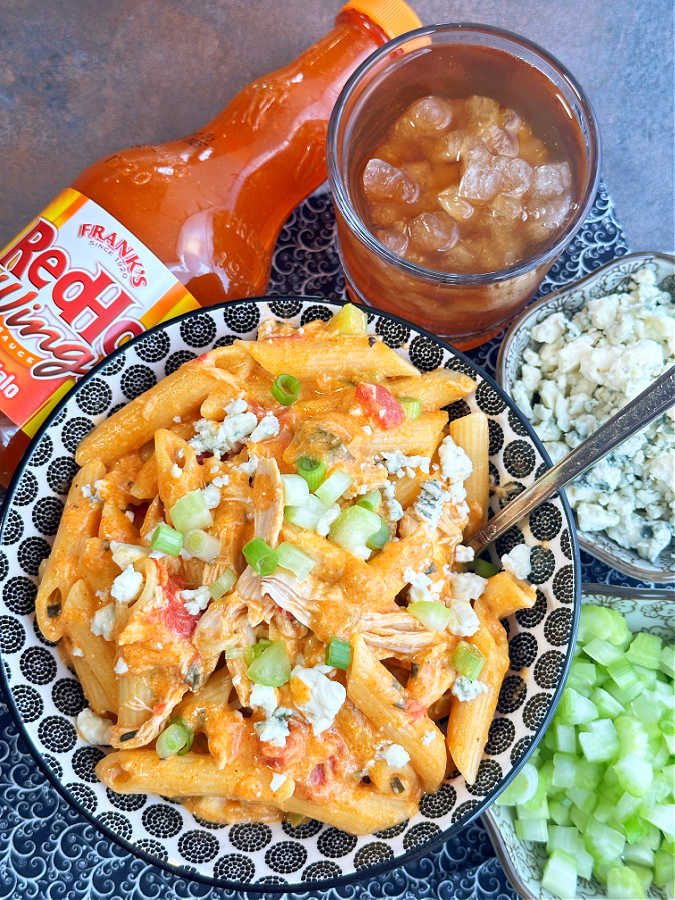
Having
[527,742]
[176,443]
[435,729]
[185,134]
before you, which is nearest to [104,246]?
[176,443]

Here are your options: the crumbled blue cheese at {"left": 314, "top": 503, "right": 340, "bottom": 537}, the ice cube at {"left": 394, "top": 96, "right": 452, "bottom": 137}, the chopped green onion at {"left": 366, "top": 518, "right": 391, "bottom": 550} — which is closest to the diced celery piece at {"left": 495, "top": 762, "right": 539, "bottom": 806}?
the chopped green onion at {"left": 366, "top": 518, "right": 391, "bottom": 550}

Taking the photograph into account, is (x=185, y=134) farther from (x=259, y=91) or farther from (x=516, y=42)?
(x=516, y=42)

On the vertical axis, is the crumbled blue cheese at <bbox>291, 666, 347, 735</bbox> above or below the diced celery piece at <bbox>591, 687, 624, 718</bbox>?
above

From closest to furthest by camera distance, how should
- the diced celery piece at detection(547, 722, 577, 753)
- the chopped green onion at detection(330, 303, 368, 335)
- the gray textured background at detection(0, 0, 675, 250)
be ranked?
the chopped green onion at detection(330, 303, 368, 335), the diced celery piece at detection(547, 722, 577, 753), the gray textured background at detection(0, 0, 675, 250)

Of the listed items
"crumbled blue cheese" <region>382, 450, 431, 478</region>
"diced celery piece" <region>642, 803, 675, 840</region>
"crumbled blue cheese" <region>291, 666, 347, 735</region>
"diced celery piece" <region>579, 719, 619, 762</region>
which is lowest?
"diced celery piece" <region>642, 803, 675, 840</region>

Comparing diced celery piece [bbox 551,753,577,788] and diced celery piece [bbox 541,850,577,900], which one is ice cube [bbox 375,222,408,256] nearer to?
diced celery piece [bbox 551,753,577,788]

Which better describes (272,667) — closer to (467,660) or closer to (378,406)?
(467,660)
